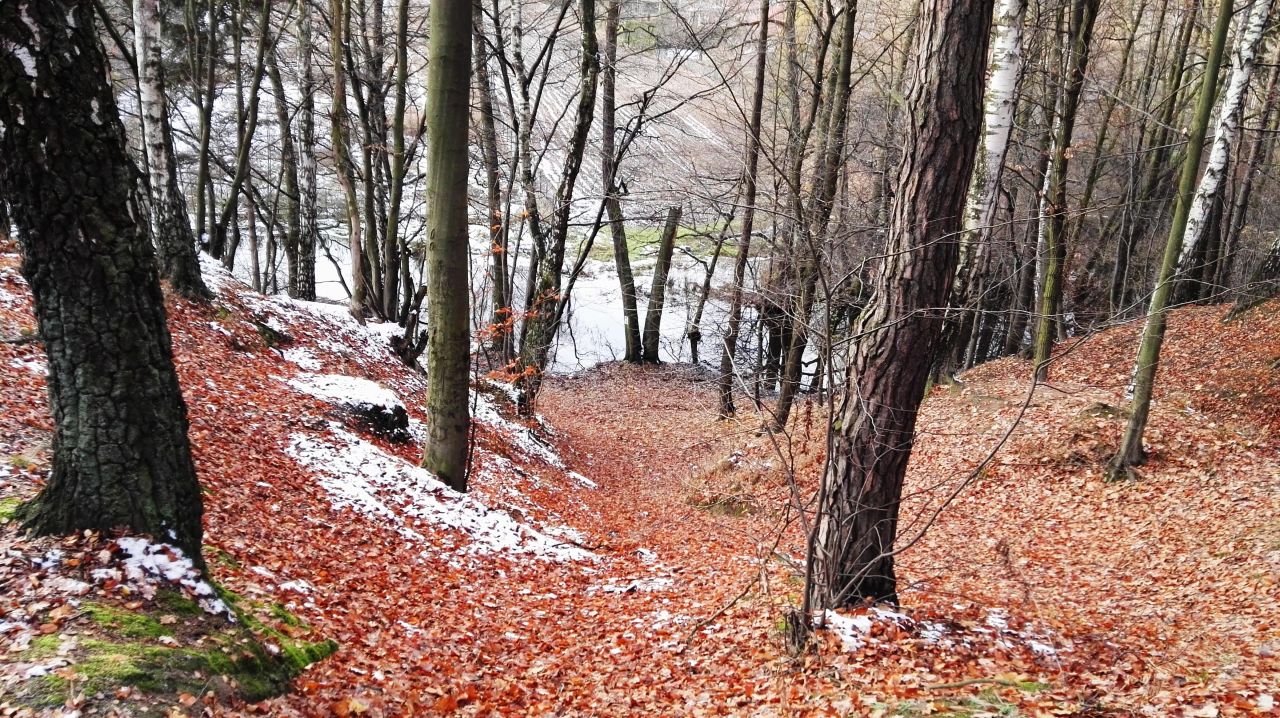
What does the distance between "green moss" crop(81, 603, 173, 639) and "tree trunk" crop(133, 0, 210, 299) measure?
749 cm

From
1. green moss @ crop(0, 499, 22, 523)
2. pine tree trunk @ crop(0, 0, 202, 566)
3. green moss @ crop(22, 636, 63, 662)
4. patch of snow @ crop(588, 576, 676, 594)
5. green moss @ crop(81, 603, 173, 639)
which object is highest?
pine tree trunk @ crop(0, 0, 202, 566)

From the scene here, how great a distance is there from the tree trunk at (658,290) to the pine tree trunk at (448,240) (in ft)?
47.2

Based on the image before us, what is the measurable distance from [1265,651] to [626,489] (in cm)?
888

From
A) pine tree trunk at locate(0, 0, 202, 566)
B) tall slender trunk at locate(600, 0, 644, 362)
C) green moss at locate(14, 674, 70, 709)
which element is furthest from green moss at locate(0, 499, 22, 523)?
tall slender trunk at locate(600, 0, 644, 362)

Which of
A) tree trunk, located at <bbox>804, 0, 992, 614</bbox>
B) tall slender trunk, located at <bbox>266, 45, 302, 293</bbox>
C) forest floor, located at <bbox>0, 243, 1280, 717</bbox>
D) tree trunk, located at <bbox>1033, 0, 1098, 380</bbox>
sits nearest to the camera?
forest floor, located at <bbox>0, 243, 1280, 717</bbox>

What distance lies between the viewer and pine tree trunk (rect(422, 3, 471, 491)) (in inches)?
285

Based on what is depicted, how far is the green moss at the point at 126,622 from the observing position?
3131 millimetres

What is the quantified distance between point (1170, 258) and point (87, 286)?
368 inches

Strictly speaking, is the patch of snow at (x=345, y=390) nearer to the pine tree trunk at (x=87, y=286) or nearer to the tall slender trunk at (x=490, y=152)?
the tall slender trunk at (x=490, y=152)

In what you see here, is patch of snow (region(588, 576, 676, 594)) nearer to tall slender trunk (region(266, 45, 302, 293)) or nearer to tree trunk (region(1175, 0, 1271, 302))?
tree trunk (region(1175, 0, 1271, 302))

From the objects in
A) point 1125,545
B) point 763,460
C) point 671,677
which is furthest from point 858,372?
point 763,460

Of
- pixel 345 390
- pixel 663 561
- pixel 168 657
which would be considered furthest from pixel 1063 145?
pixel 168 657

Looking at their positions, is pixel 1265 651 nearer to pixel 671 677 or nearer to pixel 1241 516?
pixel 1241 516

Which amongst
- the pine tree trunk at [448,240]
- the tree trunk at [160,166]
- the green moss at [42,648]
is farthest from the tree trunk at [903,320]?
the tree trunk at [160,166]
